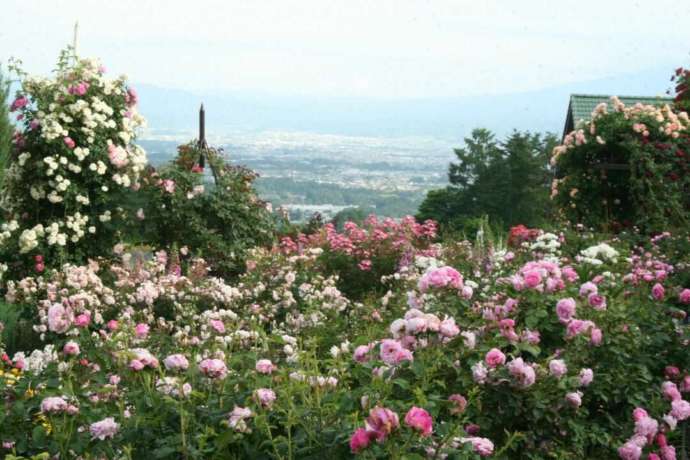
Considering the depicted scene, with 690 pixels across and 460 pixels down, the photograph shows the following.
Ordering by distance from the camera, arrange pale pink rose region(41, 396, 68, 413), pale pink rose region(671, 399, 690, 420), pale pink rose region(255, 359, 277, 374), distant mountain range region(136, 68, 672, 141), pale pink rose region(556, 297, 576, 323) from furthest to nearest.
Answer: distant mountain range region(136, 68, 672, 141) < pale pink rose region(556, 297, 576, 323) < pale pink rose region(671, 399, 690, 420) < pale pink rose region(255, 359, 277, 374) < pale pink rose region(41, 396, 68, 413)


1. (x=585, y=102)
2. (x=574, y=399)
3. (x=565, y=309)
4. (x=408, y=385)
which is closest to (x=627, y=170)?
(x=585, y=102)

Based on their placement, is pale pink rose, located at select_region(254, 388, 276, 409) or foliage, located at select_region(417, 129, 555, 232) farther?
foliage, located at select_region(417, 129, 555, 232)

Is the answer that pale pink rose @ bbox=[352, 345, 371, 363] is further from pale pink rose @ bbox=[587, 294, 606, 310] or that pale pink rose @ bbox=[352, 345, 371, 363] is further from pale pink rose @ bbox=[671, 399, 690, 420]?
pale pink rose @ bbox=[671, 399, 690, 420]

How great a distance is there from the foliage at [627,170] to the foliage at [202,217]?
350cm

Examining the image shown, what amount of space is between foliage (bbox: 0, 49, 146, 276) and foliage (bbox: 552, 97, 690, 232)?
4.77 metres

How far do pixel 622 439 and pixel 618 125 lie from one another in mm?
6711

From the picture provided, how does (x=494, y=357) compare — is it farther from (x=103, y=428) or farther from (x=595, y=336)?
(x=103, y=428)

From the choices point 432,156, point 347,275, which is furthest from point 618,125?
point 432,156

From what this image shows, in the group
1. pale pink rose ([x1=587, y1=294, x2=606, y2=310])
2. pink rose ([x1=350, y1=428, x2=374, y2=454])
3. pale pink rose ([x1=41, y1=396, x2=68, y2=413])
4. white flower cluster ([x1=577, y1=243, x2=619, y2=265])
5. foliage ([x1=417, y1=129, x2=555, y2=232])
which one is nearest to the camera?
pink rose ([x1=350, y1=428, x2=374, y2=454])

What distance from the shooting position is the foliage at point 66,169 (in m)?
7.13

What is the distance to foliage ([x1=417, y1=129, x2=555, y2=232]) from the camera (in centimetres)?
1803

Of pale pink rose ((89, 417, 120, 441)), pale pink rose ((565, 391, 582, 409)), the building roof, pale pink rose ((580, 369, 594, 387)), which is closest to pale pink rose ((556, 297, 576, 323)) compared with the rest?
pale pink rose ((580, 369, 594, 387))

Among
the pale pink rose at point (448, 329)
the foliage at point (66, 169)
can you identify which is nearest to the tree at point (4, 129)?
the foliage at point (66, 169)

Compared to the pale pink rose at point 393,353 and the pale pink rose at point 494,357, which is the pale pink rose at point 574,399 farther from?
the pale pink rose at point 393,353
